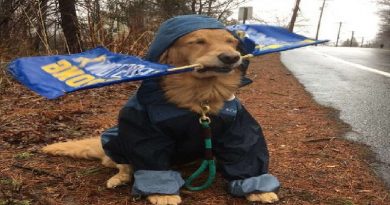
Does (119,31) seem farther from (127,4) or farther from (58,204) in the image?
(58,204)

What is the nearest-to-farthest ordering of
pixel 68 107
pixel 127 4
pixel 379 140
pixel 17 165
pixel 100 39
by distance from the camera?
1. pixel 17 165
2. pixel 379 140
3. pixel 68 107
4. pixel 100 39
5. pixel 127 4

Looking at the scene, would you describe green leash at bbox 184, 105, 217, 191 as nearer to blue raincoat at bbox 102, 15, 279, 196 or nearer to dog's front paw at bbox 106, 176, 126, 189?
blue raincoat at bbox 102, 15, 279, 196

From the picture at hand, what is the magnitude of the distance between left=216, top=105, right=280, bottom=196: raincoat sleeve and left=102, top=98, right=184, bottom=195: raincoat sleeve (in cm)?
33

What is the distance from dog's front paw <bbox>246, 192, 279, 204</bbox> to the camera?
9.80ft

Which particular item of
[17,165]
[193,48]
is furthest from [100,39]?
[193,48]

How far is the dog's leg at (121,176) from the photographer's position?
3207mm

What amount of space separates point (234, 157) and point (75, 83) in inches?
46.8

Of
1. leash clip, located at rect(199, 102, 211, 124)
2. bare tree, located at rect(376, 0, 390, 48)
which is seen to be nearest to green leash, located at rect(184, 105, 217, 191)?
leash clip, located at rect(199, 102, 211, 124)

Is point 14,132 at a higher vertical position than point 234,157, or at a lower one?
lower

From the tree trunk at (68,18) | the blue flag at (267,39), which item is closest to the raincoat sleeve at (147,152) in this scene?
the blue flag at (267,39)

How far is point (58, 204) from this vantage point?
2.88 m

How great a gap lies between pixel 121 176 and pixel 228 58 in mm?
1148

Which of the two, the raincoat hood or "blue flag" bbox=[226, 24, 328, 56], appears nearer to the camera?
the raincoat hood

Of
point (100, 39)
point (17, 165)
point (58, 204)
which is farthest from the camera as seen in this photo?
point (100, 39)
